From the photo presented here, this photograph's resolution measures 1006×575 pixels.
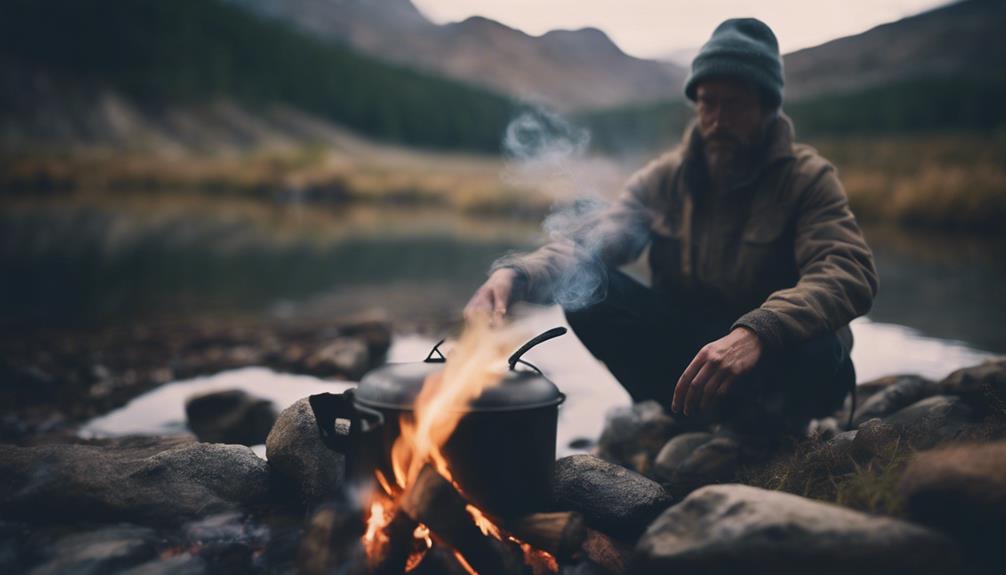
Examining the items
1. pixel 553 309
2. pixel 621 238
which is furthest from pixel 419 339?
pixel 621 238

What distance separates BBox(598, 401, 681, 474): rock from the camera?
154 inches

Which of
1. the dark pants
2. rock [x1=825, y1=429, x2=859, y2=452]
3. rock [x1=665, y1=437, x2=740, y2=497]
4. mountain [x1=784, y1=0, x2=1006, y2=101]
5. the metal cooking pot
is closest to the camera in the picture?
the metal cooking pot

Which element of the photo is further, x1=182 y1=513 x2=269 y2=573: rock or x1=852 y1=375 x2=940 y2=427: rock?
x1=852 y1=375 x2=940 y2=427: rock

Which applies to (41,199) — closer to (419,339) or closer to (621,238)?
(419,339)

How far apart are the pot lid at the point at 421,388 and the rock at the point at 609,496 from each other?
0.46 m

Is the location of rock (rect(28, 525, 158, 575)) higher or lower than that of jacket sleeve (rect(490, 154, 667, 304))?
lower

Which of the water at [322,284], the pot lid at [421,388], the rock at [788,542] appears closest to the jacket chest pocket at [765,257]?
the pot lid at [421,388]

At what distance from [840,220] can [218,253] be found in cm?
1223

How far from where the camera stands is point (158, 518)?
2414 millimetres

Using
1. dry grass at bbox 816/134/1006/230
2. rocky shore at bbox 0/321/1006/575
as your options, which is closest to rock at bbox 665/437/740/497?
rocky shore at bbox 0/321/1006/575

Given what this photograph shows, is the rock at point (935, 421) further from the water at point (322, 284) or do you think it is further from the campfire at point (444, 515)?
the water at point (322, 284)

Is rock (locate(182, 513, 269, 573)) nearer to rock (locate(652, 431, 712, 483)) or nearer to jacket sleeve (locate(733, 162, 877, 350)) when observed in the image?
jacket sleeve (locate(733, 162, 877, 350))

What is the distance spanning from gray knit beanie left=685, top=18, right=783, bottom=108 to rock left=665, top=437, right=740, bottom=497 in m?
1.63

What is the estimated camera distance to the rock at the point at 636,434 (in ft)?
12.8
